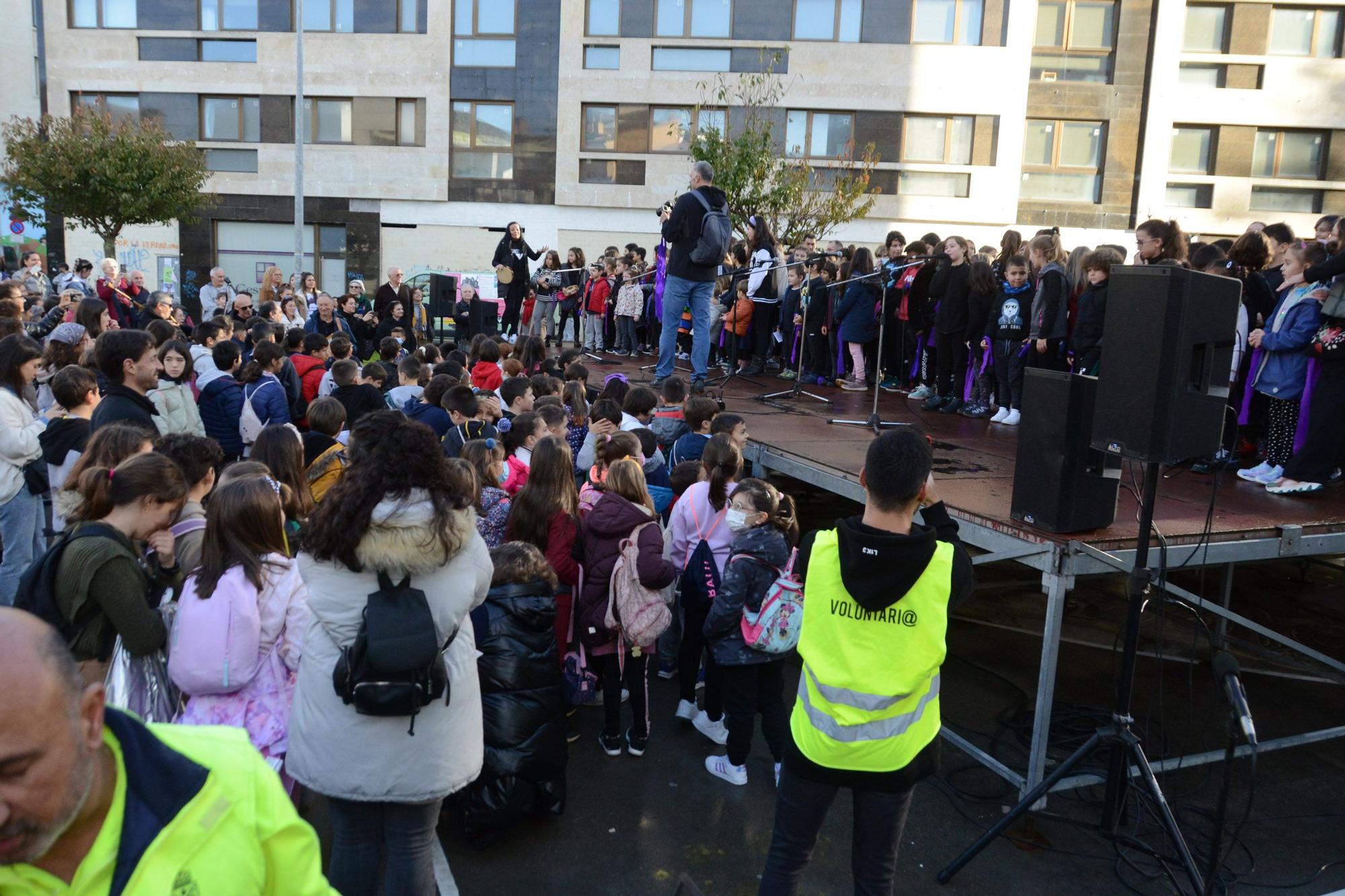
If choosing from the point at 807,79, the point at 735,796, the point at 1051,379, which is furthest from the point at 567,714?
the point at 807,79

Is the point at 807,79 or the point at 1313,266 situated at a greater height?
the point at 807,79

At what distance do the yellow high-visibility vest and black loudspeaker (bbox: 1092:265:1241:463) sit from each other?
161 cm

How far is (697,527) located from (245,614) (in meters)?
2.53

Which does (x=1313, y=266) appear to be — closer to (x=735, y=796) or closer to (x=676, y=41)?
(x=735, y=796)

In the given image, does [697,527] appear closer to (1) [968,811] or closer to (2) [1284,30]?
(1) [968,811]

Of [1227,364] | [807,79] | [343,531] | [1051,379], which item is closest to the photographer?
[343,531]

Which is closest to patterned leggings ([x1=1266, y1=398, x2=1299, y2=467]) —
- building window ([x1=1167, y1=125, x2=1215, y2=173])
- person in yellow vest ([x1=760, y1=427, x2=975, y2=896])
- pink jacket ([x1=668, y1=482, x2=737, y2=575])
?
pink jacket ([x1=668, y1=482, x2=737, y2=575])

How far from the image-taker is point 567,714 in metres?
5.71

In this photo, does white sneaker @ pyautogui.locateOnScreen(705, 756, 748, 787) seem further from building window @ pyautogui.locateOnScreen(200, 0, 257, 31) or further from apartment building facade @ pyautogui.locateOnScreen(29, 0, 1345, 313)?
building window @ pyautogui.locateOnScreen(200, 0, 257, 31)

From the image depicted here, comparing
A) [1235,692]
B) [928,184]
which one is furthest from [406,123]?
[1235,692]

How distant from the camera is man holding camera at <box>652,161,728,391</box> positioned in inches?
344

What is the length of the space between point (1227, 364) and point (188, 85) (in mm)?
33353

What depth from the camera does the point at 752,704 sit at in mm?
4902

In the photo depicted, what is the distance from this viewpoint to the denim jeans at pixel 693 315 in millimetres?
9148
